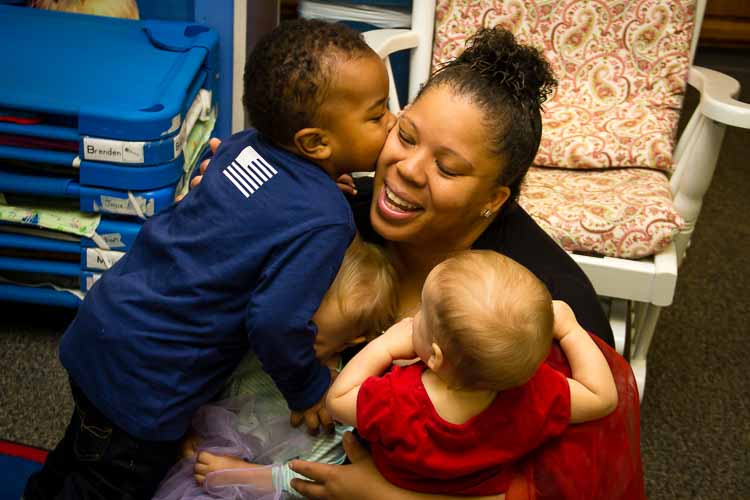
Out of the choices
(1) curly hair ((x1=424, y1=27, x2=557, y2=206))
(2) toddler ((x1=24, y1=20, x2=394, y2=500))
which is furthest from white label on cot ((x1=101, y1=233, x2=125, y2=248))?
(1) curly hair ((x1=424, y1=27, x2=557, y2=206))

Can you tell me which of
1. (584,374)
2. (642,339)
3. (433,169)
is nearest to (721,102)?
(642,339)

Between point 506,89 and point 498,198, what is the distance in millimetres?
170

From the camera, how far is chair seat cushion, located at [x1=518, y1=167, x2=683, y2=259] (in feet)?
6.55

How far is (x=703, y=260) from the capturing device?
10.0 ft

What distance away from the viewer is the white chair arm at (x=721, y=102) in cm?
198

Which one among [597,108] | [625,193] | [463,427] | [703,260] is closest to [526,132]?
[463,427]

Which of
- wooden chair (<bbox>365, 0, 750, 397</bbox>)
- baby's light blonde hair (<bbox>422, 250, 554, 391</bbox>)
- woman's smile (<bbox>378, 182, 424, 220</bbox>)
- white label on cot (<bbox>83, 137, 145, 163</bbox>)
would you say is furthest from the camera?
wooden chair (<bbox>365, 0, 750, 397</bbox>)

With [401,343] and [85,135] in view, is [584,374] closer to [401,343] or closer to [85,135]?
[401,343]

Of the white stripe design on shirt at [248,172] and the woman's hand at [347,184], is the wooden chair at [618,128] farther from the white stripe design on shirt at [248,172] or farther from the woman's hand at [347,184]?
the white stripe design on shirt at [248,172]

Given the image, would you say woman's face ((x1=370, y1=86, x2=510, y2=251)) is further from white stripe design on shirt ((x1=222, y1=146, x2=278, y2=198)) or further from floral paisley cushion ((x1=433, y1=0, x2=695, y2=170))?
floral paisley cushion ((x1=433, y1=0, x2=695, y2=170))

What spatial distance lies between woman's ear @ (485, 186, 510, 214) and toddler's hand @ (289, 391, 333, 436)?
39cm

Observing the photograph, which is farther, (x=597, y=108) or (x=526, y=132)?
(x=597, y=108)

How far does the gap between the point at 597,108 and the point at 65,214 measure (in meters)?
1.47

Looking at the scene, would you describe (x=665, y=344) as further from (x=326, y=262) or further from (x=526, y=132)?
(x=326, y=262)
